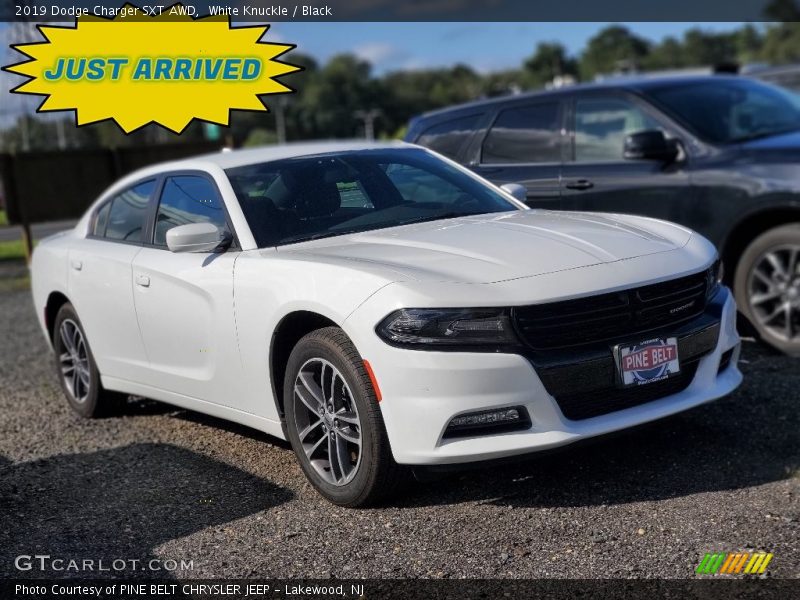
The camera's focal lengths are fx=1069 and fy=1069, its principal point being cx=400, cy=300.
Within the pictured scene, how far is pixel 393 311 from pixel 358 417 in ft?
1.66

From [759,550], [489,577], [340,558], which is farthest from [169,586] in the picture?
[759,550]

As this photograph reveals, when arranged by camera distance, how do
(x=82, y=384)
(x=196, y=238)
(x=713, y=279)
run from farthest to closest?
(x=82, y=384)
(x=196, y=238)
(x=713, y=279)

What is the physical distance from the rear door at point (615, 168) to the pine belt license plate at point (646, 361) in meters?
2.80

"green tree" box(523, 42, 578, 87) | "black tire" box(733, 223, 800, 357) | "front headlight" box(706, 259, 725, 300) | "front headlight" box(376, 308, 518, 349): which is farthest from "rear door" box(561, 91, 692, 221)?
"green tree" box(523, 42, 578, 87)

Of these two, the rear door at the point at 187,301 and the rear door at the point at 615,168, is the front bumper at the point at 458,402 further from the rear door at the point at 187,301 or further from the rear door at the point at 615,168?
the rear door at the point at 615,168

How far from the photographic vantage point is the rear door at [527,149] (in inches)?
309

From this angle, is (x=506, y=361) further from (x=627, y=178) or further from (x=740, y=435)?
(x=627, y=178)

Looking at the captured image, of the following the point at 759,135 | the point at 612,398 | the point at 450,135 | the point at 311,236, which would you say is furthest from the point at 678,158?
the point at 612,398

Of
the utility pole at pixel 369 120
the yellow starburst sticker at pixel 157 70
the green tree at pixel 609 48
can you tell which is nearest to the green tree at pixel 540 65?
the green tree at pixel 609 48

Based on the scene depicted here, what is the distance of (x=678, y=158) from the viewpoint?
7234 mm

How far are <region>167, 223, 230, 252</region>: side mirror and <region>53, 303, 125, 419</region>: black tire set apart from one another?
5.72 ft

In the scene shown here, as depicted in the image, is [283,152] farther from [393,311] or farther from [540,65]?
[540,65]

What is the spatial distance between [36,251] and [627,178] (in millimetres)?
4189

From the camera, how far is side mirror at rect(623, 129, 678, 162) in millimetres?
7180
